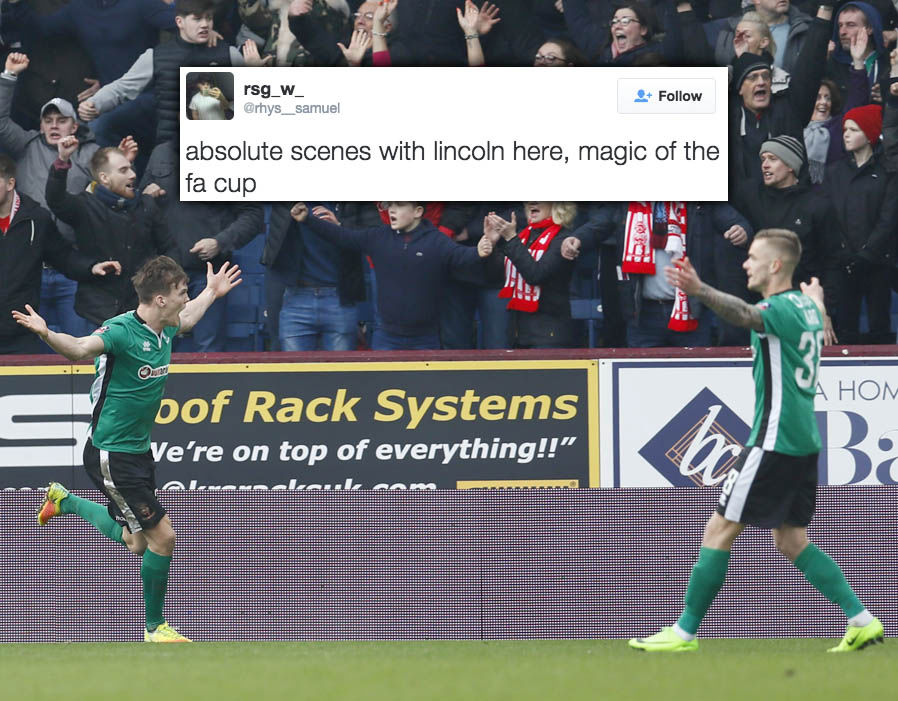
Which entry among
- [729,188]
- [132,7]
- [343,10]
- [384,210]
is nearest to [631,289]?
[729,188]

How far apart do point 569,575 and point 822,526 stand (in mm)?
1477

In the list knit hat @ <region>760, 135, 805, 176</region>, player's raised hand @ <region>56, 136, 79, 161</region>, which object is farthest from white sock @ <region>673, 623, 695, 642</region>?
player's raised hand @ <region>56, 136, 79, 161</region>

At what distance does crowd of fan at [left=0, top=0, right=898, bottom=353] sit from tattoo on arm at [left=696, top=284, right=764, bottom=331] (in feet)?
8.84

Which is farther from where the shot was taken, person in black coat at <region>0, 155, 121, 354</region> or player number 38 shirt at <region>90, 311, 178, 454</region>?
person in black coat at <region>0, 155, 121, 354</region>

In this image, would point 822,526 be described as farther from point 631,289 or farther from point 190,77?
point 190,77

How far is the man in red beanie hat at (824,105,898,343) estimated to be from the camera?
364 inches

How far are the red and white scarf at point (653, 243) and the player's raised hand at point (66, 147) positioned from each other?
3481 mm

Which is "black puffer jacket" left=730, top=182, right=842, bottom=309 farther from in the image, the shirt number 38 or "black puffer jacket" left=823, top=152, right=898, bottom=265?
the shirt number 38

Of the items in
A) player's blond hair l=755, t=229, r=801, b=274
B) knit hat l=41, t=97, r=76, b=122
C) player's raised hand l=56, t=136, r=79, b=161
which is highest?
knit hat l=41, t=97, r=76, b=122

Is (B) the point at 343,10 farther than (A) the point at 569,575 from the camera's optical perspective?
Yes

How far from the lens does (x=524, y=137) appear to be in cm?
932

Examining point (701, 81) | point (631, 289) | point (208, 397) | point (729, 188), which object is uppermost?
point (701, 81)

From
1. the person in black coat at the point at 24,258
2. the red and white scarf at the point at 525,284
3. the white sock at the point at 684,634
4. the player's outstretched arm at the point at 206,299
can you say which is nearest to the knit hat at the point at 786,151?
the red and white scarf at the point at 525,284

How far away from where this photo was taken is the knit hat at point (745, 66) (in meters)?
9.34
